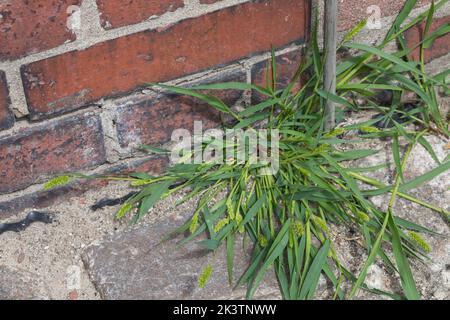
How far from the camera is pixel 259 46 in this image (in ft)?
4.74

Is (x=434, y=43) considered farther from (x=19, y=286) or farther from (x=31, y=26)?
(x=19, y=286)

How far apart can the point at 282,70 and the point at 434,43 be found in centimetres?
30

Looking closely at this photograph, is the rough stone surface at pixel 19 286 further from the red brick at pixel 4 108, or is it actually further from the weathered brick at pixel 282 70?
the weathered brick at pixel 282 70

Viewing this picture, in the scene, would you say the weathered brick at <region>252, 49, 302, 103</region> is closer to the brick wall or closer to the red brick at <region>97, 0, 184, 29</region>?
the brick wall

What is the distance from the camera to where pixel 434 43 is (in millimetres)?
1584

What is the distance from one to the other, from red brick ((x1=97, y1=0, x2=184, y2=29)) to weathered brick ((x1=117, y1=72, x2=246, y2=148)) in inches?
5.3

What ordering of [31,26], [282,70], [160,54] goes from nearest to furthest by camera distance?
[31,26], [160,54], [282,70]

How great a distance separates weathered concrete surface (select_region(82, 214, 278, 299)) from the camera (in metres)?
1.30

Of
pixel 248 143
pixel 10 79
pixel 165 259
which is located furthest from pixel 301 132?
pixel 10 79

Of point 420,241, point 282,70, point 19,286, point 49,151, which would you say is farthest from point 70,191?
point 420,241

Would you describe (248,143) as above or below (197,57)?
below

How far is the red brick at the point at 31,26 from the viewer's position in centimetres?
125
